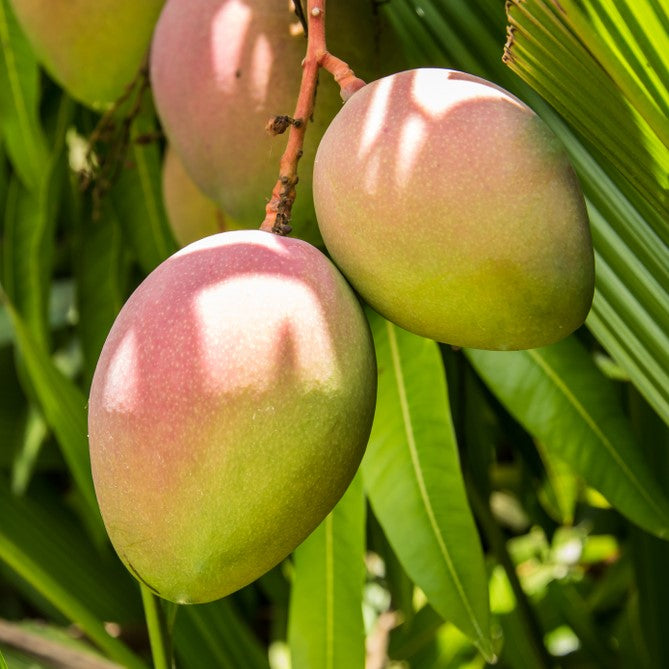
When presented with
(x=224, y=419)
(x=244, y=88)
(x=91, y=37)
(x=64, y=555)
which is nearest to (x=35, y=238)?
(x=91, y=37)

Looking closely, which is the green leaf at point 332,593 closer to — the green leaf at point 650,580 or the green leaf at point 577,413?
the green leaf at point 577,413

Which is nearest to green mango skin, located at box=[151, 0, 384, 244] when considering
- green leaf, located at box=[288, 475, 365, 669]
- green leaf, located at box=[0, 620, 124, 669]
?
green leaf, located at box=[288, 475, 365, 669]

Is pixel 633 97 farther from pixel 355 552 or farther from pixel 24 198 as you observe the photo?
pixel 24 198

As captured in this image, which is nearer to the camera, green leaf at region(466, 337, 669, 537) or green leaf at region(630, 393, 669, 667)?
green leaf at region(466, 337, 669, 537)

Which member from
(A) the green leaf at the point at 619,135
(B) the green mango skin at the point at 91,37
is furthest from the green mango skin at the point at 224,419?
(B) the green mango skin at the point at 91,37

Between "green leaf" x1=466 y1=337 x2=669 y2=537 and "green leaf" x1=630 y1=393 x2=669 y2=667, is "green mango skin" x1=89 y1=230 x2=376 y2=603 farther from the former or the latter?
"green leaf" x1=630 y1=393 x2=669 y2=667

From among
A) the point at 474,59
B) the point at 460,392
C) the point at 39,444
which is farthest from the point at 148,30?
the point at 39,444

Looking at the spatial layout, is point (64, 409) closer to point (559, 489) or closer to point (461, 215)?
point (461, 215)
